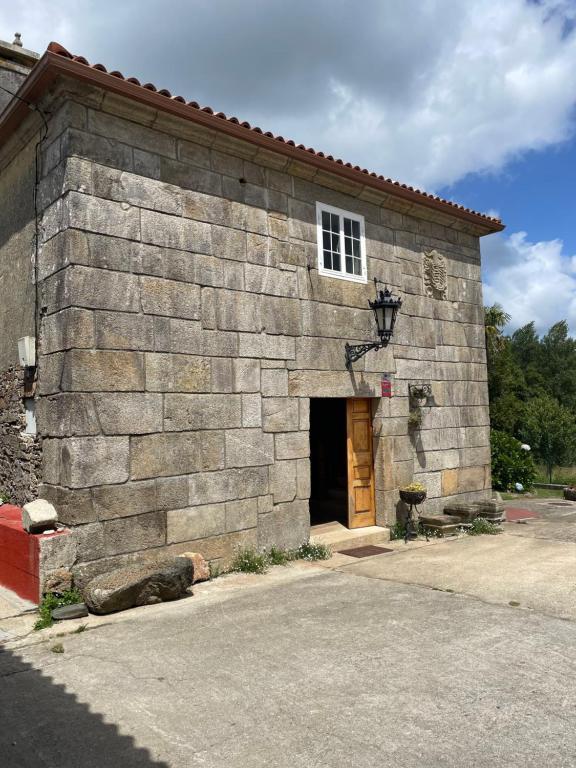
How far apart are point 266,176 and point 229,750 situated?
20.4 feet

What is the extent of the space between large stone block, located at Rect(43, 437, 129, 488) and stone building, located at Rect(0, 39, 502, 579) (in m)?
0.02

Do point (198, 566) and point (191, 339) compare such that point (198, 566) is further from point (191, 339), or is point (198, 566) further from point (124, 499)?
point (191, 339)

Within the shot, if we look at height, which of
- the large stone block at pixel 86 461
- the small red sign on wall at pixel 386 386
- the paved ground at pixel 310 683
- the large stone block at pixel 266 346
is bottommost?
the paved ground at pixel 310 683

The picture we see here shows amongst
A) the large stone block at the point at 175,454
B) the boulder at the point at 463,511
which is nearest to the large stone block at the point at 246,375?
the large stone block at the point at 175,454

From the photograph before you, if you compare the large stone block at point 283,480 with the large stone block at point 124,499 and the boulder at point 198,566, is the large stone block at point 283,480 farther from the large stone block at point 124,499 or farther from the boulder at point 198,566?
the large stone block at point 124,499

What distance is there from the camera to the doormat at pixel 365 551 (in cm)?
770

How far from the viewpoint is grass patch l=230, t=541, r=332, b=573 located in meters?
6.66

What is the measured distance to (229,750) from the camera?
3.07 metres

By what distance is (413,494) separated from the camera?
8.44m

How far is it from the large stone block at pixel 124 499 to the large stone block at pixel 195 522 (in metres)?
0.30

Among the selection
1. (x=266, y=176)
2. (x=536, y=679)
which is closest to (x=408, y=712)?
(x=536, y=679)

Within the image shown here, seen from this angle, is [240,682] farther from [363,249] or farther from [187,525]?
[363,249]

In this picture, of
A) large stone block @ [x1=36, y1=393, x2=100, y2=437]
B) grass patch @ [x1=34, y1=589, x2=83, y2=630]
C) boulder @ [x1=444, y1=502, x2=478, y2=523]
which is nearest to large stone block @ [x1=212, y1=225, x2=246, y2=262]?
large stone block @ [x1=36, y1=393, x2=100, y2=437]

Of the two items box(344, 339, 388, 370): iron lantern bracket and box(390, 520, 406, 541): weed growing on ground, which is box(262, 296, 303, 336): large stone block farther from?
box(390, 520, 406, 541): weed growing on ground
